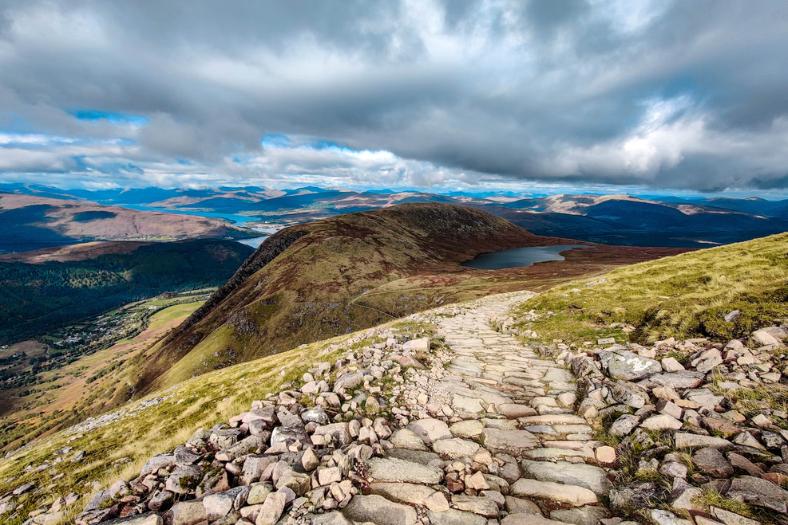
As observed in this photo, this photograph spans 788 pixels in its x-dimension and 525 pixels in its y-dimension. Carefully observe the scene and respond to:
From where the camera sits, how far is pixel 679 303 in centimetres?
1614

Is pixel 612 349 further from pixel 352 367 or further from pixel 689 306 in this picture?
pixel 352 367

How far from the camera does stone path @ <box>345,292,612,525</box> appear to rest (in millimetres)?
6117

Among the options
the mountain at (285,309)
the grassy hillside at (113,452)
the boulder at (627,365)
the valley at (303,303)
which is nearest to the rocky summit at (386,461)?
the boulder at (627,365)

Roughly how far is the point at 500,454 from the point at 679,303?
46.8 ft

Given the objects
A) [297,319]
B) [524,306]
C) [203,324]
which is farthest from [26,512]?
[203,324]

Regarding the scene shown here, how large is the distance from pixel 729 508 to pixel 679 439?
180 cm

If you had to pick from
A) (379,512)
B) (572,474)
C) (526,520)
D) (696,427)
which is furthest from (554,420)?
(379,512)

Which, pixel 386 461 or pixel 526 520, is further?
pixel 386 461

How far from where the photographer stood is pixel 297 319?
416ft

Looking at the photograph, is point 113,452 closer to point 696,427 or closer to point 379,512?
point 379,512

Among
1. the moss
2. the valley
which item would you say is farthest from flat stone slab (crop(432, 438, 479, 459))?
the valley

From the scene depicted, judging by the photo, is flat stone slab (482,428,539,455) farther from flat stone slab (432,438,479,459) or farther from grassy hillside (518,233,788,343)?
grassy hillside (518,233,788,343)

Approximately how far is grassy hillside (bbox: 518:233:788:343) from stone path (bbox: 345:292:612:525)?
17.5 feet

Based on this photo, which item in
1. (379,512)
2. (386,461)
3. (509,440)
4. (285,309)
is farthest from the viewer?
(285,309)
